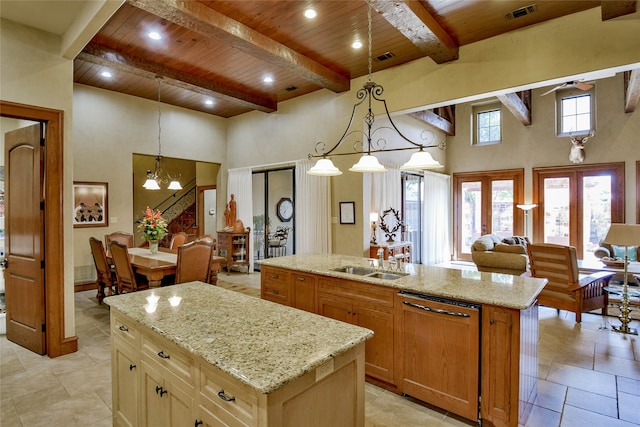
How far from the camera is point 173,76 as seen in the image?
526cm

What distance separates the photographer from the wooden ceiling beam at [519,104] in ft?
20.8

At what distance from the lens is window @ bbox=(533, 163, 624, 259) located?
7.26 m

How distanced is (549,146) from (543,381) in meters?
6.99

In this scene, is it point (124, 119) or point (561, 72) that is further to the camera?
point (124, 119)

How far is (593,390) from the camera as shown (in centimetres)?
275

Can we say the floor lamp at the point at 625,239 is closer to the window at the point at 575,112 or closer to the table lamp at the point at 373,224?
the table lamp at the point at 373,224

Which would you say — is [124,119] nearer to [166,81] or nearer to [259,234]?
[166,81]

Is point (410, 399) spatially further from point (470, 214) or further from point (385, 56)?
point (470, 214)

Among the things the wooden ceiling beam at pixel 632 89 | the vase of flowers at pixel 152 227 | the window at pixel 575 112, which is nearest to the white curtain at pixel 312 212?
the vase of flowers at pixel 152 227

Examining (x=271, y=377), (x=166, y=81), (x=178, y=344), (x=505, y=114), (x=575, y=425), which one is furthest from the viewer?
(x=505, y=114)

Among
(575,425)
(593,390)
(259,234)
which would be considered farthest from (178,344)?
(259,234)

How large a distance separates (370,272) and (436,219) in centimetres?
581

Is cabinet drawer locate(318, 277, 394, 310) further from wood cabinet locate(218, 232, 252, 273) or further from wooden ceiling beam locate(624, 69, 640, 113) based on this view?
wooden ceiling beam locate(624, 69, 640, 113)

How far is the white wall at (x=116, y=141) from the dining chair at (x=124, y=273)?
86.4 inches
